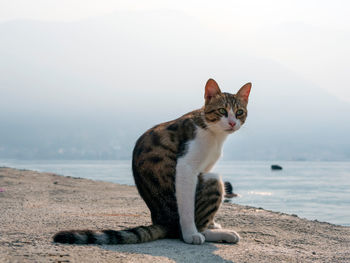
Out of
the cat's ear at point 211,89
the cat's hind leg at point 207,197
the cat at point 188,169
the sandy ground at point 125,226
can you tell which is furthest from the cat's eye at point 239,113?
the sandy ground at point 125,226

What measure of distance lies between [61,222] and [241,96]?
310 cm

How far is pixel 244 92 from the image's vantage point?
17.8 ft

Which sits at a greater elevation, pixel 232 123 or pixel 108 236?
pixel 232 123

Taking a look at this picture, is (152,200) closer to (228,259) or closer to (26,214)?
(228,259)

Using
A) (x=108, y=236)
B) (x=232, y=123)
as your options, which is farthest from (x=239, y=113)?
(x=108, y=236)

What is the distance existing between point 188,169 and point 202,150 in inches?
11.0

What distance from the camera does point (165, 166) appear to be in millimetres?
5078

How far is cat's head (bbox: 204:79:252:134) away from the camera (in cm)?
509

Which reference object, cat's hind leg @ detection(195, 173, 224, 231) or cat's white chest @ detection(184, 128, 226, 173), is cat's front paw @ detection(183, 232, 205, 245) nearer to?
cat's hind leg @ detection(195, 173, 224, 231)

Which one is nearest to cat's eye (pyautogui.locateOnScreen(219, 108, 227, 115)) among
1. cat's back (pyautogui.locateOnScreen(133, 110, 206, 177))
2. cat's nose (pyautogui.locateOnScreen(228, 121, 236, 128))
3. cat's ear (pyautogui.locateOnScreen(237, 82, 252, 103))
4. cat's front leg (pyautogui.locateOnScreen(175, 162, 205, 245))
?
cat's nose (pyautogui.locateOnScreen(228, 121, 236, 128))

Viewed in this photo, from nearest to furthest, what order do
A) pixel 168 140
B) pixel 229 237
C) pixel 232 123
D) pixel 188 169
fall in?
pixel 188 169
pixel 232 123
pixel 168 140
pixel 229 237

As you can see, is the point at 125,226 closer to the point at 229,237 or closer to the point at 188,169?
the point at 229,237

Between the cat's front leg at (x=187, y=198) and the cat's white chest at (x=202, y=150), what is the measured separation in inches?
4.0

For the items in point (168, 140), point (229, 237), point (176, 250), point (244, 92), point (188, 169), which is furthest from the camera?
point (244, 92)
